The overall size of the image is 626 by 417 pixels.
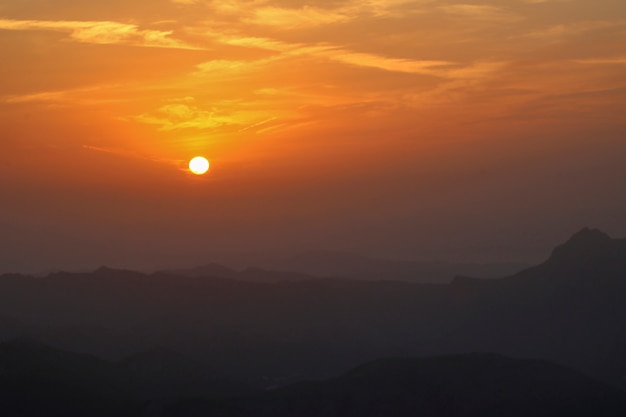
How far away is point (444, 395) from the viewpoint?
390ft

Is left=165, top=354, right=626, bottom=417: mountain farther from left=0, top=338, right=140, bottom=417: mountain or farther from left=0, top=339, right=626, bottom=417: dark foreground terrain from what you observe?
left=0, top=338, right=140, bottom=417: mountain

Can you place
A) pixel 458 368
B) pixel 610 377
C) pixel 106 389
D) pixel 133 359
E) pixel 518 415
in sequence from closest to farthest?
pixel 518 415, pixel 458 368, pixel 106 389, pixel 133 359, pixel 610 377

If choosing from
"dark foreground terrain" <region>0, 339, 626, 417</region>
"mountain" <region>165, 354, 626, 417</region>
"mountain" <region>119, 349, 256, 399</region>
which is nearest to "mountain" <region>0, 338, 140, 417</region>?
"dark foreground terrain" <region>0, 339, 626, 417</region>

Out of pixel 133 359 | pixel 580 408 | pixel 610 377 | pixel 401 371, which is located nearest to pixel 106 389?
pixel 133 359

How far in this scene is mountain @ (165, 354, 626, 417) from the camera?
11600 cm

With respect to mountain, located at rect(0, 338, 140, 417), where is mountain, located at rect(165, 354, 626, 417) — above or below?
below

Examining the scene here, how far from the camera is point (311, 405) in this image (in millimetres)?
118750

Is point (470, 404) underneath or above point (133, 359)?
underneath

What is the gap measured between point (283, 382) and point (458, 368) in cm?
6927

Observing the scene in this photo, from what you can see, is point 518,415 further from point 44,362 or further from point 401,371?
point 44,362

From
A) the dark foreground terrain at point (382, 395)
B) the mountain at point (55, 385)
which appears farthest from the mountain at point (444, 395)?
the mountain at point (55, 385)

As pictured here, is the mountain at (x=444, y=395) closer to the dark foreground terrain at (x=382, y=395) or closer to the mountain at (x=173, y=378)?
the dark foreground terrain at (x=382, y=395)

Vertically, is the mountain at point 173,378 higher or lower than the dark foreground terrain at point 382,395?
higher

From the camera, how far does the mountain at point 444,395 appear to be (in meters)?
116
